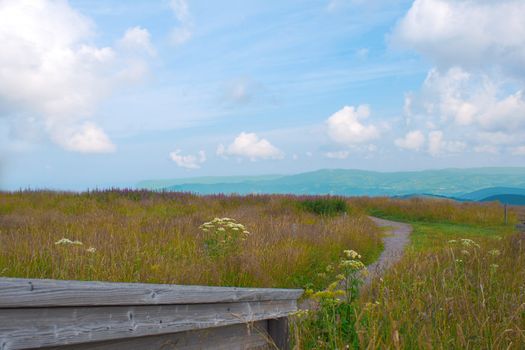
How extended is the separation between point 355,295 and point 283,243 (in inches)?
197

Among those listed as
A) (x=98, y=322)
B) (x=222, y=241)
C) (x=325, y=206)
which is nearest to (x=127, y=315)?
(x=98, y=322)

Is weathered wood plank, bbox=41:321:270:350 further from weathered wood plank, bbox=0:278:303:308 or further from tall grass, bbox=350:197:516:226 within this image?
tall grass, bbox=350:197:516:226

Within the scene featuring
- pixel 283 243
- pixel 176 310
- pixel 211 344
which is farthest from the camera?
pixel 283 243

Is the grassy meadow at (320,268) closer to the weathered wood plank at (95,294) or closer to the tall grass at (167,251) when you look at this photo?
the tall grass at (167,251)

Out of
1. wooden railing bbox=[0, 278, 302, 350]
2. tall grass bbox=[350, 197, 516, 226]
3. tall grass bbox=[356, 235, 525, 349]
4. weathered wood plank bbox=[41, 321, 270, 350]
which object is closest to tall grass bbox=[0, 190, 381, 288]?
tall grass bbox=[356, 235, 525, 349]

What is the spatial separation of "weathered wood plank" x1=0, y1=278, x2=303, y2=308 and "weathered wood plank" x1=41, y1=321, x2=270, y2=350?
1.11ft

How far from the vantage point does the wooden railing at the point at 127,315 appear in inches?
100

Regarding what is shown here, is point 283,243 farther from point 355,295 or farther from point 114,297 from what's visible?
point 114,297

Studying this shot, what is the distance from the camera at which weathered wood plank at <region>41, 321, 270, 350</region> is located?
10.8 feet

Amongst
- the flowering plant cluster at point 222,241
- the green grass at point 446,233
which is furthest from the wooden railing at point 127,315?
the green grass at point 446,233

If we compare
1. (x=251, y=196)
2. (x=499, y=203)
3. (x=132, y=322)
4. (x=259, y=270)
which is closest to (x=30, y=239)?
(x=259, y=270)

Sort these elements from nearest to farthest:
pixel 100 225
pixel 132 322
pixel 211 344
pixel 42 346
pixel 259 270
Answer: pixel 42 346 < pixel 132 322 < pixel 211 344 < pixel 259 270 < pixel 100 225

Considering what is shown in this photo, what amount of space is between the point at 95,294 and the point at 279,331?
2714mm

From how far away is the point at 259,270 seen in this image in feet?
26.1
